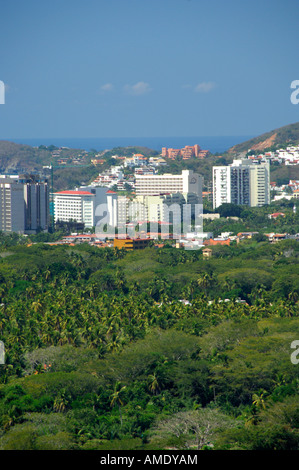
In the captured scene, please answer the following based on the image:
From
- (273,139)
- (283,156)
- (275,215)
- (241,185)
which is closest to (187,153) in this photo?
(273,139)

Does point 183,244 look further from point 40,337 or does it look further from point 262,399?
point 262,399

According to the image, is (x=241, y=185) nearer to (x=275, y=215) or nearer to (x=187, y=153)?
(x=275, y=215)

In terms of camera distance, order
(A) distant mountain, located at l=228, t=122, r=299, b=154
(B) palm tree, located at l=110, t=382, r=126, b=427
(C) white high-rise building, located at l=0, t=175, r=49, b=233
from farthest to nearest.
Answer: (A) distant mountain, located at l=228, t=122, r=299, b=154
(C) white high-rise building, located at l=0, t=175, r=49, b=233
(B) palm tree, located at l=110, t=382, r=126, b=427

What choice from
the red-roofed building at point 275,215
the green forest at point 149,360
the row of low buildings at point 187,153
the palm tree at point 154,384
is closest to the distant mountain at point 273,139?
the row of low buildings at point 187,153

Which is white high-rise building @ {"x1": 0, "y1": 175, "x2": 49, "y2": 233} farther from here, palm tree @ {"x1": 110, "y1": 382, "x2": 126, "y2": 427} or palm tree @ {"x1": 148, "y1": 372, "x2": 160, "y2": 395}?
palm tree @ {"x1": 110, "y1": 382, "x2": 126, "y2": 427}

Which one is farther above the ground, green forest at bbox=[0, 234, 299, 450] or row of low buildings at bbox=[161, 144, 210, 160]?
row of low buildings at bbox=[161, 144, 210, 160]

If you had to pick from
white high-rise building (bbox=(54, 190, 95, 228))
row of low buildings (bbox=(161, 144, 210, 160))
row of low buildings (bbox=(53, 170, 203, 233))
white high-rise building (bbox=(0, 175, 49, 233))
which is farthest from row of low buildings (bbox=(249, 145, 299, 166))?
white high-rise building (bbox=(0, 175, 49, 233))

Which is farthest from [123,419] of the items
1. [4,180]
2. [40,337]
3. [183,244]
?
[4,180]
